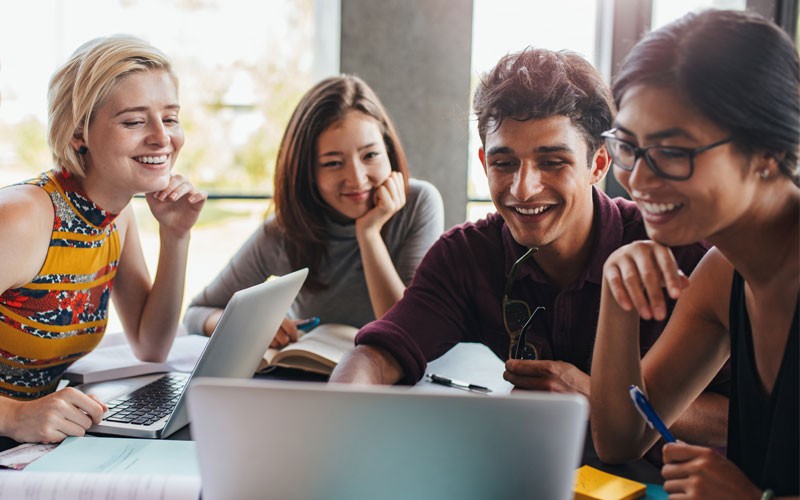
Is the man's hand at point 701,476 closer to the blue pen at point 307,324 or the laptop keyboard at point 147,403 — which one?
the laptop keyboard at point 147,403

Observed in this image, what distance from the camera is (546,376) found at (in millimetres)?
1313

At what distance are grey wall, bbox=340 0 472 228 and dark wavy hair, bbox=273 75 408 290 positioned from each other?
102cm

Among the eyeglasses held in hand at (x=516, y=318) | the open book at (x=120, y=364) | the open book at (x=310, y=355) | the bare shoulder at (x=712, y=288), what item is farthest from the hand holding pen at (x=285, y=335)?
the bare shoulder at (x=712, y=288)

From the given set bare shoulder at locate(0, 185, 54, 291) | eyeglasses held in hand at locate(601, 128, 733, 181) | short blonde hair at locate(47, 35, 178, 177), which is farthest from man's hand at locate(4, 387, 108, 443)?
eyeglasses held in hand at locate(601, 128, 733, 181)

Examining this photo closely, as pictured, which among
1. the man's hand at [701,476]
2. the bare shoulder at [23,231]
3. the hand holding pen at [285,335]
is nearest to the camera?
the man's hand at [701,476]

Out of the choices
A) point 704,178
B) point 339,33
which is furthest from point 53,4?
point 704,178

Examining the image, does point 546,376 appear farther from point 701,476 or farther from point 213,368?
point 213,368

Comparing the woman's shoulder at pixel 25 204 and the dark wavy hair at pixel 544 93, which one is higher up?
the dark wavy hair at pixel 544 93

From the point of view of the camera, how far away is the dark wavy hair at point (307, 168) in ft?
6.99

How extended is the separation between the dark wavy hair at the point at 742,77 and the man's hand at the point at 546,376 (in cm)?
51

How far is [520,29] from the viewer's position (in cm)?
350

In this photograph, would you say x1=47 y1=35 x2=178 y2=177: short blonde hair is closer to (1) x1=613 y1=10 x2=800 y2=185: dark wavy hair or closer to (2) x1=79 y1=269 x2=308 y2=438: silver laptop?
(2) x1=79 y1=269 x2=308 y2=438: silver laptop

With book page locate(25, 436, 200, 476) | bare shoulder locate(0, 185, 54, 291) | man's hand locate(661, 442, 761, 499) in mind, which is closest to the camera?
man's hand locate(661, 442, 761, 499)

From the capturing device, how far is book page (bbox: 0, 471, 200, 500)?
929 millimetres
